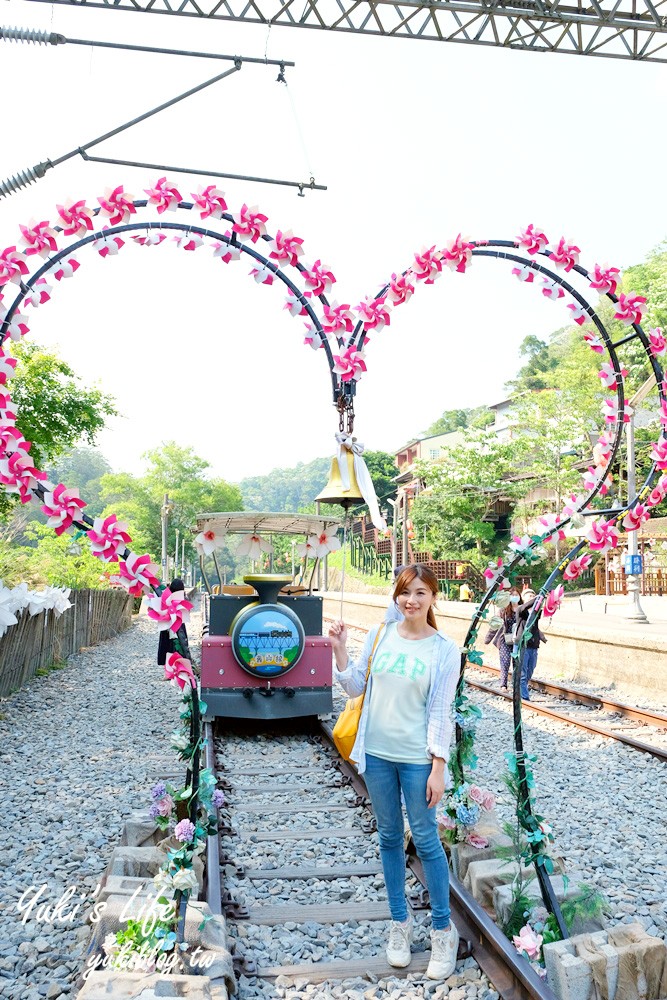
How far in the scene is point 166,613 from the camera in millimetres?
3945

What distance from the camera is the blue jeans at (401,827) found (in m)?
3.81

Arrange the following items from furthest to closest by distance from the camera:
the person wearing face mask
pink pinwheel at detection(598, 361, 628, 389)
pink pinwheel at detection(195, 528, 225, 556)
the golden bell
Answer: the person wearing face mask, pink pinwheel at detection(195, 528, 225, 556), the golden bell, pink pinwheel at detection(598, 361, 628, 389)

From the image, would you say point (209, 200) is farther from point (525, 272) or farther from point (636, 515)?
point (636, 515)

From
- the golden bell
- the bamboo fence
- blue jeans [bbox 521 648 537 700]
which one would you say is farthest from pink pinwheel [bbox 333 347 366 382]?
the bamboo fence

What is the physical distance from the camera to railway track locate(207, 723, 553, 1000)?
12.9 feet

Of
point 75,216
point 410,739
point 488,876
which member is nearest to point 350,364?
point 75,216

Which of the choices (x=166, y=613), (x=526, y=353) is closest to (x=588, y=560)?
(x=166, y=613)

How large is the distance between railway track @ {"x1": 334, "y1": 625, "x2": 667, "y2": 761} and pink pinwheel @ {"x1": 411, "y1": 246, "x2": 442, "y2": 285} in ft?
18.8

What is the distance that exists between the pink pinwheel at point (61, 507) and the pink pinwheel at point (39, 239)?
1324mm

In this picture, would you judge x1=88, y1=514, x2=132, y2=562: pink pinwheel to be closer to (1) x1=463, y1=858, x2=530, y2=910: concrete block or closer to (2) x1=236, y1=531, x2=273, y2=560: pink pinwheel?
(1) x1=463, y1=858, x2=530, y2=910: concrete block

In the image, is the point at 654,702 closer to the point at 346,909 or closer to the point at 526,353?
the point at 346,909

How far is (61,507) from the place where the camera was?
12.8ft

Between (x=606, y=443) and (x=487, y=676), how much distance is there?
438 inches

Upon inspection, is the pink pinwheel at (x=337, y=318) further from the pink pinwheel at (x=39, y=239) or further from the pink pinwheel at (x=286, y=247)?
the pink pinwheel at (x=39, y=239)
